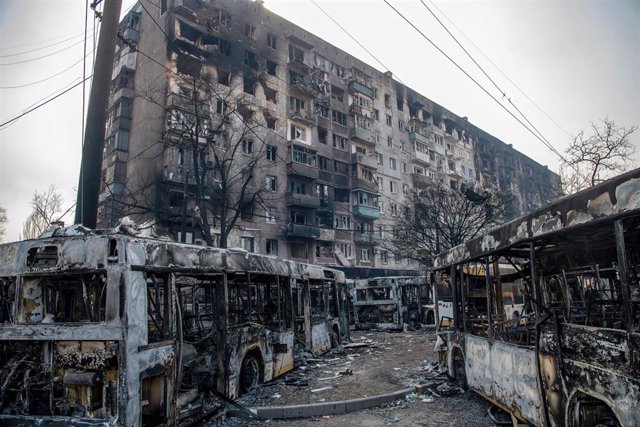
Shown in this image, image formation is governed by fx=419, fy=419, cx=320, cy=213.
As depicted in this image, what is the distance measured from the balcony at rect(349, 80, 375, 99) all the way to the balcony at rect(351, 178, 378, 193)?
9.83 meters

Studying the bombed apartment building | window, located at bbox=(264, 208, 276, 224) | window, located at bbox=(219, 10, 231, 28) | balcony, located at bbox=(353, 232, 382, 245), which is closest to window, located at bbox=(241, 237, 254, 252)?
the bombed apartment building

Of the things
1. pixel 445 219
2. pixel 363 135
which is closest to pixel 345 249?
pixel 363 135

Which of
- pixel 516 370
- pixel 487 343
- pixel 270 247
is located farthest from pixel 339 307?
pixel 270 247

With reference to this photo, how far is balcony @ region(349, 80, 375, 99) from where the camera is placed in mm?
42625

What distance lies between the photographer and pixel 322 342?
44.4ft

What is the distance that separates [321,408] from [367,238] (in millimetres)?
31915

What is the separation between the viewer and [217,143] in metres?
28.7

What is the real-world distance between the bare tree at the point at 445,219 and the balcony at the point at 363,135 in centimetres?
1482

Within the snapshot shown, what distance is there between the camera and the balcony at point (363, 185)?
39.5 meters

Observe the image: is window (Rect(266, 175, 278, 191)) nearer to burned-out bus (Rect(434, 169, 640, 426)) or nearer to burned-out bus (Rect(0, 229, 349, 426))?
burned-out bus (Rect(434, 169, 640, 426))

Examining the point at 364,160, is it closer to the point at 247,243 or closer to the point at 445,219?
the point at 247,243

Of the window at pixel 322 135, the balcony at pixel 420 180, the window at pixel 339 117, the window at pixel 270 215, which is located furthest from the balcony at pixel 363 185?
the window at pixel 270 215

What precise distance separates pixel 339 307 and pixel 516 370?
10.6 m

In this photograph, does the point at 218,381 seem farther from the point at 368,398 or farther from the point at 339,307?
the point at 339,307
